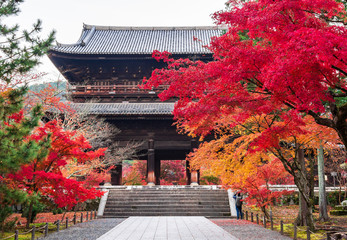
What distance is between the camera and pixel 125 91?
2272cm

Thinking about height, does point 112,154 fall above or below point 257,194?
above

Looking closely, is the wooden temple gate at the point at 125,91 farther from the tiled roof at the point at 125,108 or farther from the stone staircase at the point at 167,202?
the stone staircase at the point at 167,202

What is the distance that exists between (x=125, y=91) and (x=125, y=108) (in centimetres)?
165

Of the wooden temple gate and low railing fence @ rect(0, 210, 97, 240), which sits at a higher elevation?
the wooden temple gate

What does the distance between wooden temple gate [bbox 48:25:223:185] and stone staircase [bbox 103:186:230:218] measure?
77.0 inches

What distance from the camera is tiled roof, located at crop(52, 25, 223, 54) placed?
25.2 m

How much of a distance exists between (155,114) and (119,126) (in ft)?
10.5

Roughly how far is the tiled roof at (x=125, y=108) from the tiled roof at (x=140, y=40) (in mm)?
4296

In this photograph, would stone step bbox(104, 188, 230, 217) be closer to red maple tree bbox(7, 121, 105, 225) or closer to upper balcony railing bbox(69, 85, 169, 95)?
red maple tree bbox(7, 121, 105, 225)

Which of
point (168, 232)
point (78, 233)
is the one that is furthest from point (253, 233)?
point (78, 233)

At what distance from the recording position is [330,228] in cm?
1015

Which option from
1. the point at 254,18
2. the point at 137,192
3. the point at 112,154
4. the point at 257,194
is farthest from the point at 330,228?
the point at 112,154

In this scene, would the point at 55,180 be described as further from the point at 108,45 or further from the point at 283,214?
the point at 108,45

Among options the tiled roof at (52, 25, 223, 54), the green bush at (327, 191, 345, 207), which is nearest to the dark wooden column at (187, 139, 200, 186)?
the tiled roof at (52, 25, 223, 54)
